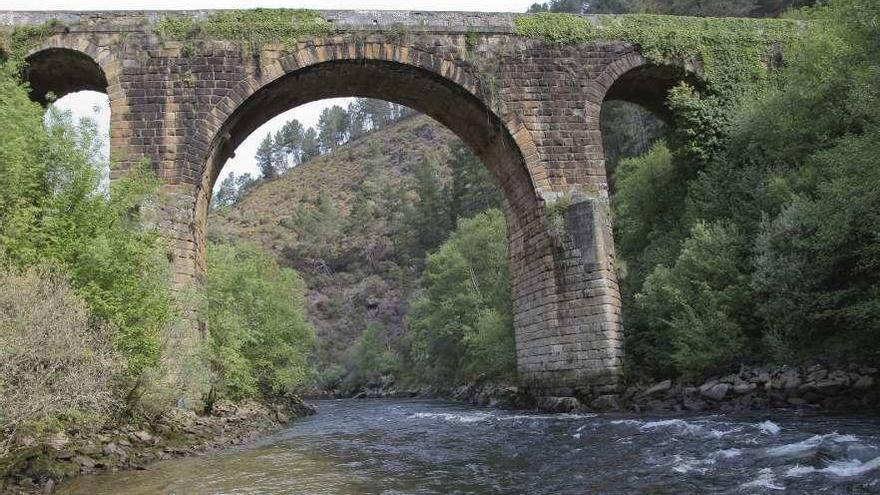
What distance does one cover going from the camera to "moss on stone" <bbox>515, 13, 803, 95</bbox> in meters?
17.9

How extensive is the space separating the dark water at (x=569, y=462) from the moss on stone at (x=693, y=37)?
9.99 m

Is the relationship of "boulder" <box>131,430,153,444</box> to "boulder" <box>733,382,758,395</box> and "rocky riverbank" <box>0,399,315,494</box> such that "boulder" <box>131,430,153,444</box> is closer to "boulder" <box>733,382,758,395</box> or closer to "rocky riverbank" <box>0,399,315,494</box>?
"rocky riverbank" <box>0,399,315,494</box>

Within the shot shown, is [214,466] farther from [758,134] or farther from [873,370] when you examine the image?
[758,134]

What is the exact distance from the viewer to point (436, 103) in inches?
745

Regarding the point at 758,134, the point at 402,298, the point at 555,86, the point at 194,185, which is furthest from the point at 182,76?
the point at 402,298

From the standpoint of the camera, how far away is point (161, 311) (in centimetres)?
1050

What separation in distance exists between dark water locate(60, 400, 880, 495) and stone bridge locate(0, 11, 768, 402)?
424cm

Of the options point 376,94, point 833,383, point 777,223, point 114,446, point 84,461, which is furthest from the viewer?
point 376,94

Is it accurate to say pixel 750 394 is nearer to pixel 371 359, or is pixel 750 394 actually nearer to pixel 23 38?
pixel 23 38

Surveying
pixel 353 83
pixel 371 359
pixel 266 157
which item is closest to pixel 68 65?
pixel 353 83

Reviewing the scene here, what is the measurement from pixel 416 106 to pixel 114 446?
1283 centimetres

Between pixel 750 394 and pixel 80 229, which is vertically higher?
pixel 80 229

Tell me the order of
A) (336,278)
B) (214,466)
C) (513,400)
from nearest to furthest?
(214,466)
(513,400)
(336,278)

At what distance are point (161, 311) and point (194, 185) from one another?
6081mm
